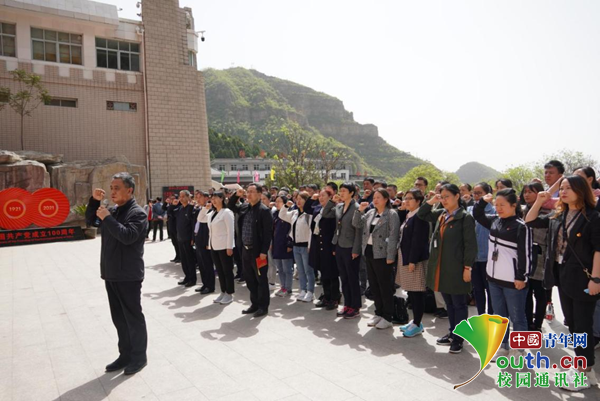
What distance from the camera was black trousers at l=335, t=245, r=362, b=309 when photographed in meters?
5.58

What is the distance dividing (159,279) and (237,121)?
99980 millimetres

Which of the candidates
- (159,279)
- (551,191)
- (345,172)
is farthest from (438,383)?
(345,172)

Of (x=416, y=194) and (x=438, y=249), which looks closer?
(x=438, y=249)

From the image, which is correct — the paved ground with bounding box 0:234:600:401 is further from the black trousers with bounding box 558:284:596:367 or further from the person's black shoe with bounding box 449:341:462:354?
the black trousers with bounding box 558:284:596:367

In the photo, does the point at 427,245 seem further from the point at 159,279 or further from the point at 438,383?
the point at 159,279

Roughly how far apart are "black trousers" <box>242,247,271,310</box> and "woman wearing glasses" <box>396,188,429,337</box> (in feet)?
6.61

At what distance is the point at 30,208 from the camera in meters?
13.8

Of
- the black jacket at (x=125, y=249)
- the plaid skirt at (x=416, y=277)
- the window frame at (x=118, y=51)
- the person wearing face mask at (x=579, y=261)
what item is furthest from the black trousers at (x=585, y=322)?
the window frame at (x=118, y=51)

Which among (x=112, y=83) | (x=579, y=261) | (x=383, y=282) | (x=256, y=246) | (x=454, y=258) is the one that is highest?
(x=112, y=83)

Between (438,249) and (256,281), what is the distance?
112 inches

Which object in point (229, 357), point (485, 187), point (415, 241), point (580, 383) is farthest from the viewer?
point (485, 187)

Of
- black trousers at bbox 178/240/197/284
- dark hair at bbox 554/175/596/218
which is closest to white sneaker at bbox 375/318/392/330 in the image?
dark hair at bbox 554/175/596/218

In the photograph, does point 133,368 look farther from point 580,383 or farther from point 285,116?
point 285,116

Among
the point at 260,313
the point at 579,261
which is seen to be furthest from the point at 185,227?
the point at 579,261
